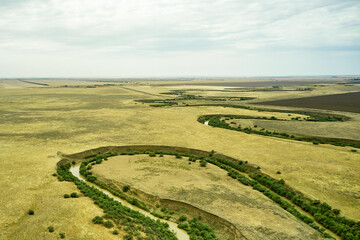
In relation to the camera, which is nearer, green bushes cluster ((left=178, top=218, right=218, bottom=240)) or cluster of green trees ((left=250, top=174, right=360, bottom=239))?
green bushes cluster ((left=178, top=218, right=218, bottom=240))

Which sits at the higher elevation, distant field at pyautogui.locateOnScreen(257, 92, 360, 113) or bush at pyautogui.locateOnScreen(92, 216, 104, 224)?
distant field at pyautogui.locateOnScreen(257, 92, 360, 113)

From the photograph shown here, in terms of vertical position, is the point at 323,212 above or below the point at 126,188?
below

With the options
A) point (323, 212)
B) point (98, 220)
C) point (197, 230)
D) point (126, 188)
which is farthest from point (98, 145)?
point (323, 212)

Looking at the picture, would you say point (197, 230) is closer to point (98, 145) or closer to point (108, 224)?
point (108, 224)

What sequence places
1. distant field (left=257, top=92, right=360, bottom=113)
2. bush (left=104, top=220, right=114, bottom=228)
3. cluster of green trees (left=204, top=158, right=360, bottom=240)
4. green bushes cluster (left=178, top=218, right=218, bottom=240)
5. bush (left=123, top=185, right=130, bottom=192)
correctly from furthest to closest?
distant field (left=257, top=92, right=360, bottom=113) → bush (left=123, top=185, right=130, bottom=192) → cluster of green trees (left=204, top=158, right=360, bottom=240) → bush (left=104, top=220, right=114, bottom=228) → green bushes cluster (left=178, top=218, right=218, bottom=240)

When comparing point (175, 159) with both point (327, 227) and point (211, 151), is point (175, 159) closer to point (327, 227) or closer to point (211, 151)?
point (211, 151)

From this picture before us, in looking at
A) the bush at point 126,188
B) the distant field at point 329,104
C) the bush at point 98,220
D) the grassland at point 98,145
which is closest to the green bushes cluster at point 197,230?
the grassland at point 98,145

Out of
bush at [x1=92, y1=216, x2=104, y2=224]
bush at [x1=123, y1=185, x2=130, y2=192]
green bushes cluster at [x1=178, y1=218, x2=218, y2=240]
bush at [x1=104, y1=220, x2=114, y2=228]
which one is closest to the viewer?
green bushes cluster at [x1=178, y1=218, x2=218, y2=240]

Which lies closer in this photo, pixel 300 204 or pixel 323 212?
pixel 323 212

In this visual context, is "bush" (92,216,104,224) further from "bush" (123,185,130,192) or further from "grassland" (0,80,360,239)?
"bush" (123,185,130,192)

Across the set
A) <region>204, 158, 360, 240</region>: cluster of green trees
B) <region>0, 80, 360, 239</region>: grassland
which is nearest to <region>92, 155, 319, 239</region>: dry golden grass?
<region>0, 80, 360, 239</region>: grassland

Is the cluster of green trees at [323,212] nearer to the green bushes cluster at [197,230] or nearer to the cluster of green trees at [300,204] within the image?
the cluster of green trees at [300,204]

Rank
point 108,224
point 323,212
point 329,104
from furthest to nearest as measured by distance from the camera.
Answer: point 329,104, point 323,212, point 108,224
